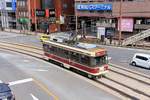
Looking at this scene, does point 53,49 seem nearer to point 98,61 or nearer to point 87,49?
point 87,49

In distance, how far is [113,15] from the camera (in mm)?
72375

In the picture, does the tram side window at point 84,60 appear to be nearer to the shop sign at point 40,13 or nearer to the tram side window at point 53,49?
the tram side window at point 53,49

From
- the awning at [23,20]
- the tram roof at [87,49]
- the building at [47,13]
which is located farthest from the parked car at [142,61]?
the awning at [23,20]

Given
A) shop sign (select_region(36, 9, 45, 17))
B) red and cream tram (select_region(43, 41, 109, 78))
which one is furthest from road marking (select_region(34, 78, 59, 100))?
shop sign (select_region(36, 9, 45, 17))

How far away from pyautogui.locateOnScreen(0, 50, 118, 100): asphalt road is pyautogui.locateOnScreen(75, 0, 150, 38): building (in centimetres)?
3146

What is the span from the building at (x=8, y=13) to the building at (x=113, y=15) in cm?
3107

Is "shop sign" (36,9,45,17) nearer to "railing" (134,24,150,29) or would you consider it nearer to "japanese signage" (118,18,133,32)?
"japanese signage" (118,18,133,32)

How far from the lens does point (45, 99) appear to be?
2453cm

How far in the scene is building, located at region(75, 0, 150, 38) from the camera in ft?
217

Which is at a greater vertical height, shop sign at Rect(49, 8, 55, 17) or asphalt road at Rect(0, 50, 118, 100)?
shop sign at Rect(49, 8, 55, 17)

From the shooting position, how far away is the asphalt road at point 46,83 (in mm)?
25781

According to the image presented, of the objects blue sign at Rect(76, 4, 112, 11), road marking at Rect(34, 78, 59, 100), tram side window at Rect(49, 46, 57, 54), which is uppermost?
blue sign at Rect(76, 4, 112, 11)

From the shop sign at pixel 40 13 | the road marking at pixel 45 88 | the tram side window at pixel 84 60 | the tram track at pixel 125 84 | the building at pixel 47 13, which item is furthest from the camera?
the shop sign at pixel 40 13

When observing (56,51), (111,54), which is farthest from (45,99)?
(111,54)
